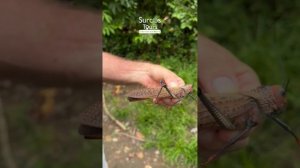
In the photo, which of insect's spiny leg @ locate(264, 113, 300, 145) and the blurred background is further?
insect's spiny leg @ locate(264, 113, 300, 145)

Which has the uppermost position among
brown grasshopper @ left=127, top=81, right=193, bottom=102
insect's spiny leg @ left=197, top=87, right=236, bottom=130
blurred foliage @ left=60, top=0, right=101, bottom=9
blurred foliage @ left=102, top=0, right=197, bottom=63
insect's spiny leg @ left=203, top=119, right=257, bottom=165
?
blurred foliage @ left=60, top=0, right=101, bottom=9

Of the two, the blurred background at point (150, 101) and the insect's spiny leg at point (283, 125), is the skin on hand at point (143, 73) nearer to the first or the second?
the blurred background at point (150, 101)

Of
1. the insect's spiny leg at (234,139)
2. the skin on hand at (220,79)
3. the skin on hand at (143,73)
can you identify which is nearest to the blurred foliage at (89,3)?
the skin on hand at (143,73)

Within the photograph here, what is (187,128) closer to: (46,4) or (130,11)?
(130,11)

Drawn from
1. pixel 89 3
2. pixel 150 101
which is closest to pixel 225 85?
pixel 150 101

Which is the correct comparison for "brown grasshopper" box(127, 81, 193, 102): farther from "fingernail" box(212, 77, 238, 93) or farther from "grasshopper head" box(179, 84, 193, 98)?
"fingernail" box(212, 77, 238, 93)

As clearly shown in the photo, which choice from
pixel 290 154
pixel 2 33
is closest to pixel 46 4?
pixel 2 33

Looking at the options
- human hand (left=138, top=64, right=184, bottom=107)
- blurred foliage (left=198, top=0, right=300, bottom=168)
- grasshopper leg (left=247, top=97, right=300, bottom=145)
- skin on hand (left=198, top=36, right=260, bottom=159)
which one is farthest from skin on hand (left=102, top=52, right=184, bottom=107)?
grasshopper leg (left=247, top=97, right=300, bottom=145)
